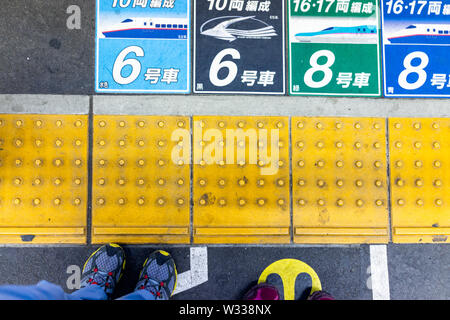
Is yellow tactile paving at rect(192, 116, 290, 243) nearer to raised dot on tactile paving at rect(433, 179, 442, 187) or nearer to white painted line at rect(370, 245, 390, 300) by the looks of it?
white painted line at rect(370, 245, 390, 300)

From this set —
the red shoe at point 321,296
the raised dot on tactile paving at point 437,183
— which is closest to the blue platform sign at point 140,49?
the red shoe at point 321,296

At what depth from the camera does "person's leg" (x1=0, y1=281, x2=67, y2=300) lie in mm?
1968

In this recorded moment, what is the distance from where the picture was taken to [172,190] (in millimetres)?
3008

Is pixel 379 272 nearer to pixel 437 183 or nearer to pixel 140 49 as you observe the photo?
pixel 437 183

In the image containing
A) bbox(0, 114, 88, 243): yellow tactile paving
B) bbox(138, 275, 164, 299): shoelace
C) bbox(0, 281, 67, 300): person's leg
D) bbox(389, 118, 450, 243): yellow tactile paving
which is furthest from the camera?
bbox(389, 118, 450, 243): yellow tactile paving

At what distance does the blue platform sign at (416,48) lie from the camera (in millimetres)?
3107

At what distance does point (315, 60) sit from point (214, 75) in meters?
1.03

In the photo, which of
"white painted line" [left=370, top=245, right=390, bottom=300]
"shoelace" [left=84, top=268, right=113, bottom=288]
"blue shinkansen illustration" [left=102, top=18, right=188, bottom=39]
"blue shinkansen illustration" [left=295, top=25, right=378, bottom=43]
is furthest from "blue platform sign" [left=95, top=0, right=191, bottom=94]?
"white painted line" [left=370, top=245, right=390, bottom=300]

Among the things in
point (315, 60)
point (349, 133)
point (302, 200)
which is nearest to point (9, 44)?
point (315, 60)

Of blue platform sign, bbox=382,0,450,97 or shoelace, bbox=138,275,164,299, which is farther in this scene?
blue platform sign, bbox=382,0,450,97

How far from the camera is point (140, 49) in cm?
305

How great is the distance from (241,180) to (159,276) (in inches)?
46.5

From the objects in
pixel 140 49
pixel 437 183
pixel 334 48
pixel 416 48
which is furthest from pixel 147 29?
pixel 437 183

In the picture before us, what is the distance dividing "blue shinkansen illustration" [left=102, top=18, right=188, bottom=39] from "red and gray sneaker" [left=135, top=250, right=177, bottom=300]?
2127 mm
